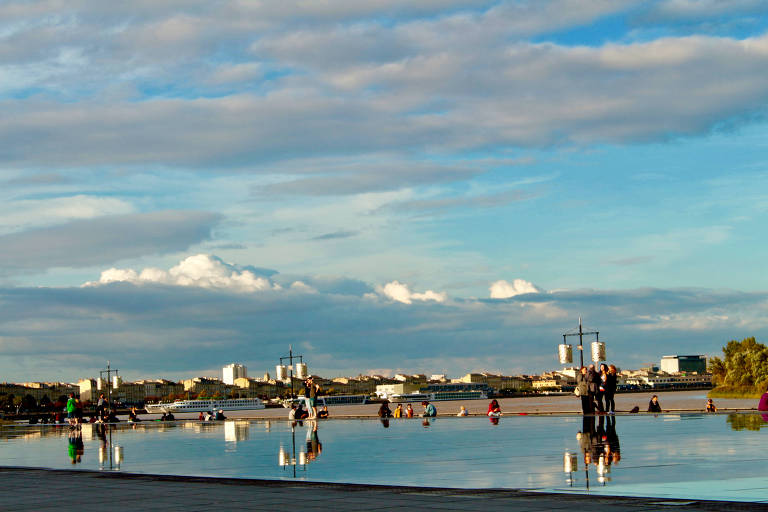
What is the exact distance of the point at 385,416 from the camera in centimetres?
5294

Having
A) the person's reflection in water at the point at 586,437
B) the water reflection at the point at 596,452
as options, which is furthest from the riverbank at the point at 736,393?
the water reflection at the point at 596,452

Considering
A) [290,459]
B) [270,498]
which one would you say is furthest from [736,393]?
[270,498]

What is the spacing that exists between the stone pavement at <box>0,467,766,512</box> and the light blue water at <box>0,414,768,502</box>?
40.1 inches

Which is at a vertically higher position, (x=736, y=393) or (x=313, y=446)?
(x=313, y=446)

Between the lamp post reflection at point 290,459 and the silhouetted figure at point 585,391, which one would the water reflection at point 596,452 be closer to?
the lamp post reflection at point 290,459

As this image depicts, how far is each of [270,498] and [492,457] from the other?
7979 millimetres

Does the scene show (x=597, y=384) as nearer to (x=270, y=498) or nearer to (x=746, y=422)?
(x=746, y=422)

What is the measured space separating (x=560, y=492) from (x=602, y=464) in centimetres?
444

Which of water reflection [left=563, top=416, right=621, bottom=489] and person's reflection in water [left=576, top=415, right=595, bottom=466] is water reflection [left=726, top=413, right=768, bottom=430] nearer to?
water reflection [left=563, top=416, right=621, bottom=489]

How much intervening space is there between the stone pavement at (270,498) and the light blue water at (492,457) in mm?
1018

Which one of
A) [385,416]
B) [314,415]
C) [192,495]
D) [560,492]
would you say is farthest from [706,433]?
[385,416]

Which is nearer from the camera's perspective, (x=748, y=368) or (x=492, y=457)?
(x=492, y=457)

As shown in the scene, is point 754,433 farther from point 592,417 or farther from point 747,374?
point 747,374

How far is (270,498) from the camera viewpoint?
596 inches
